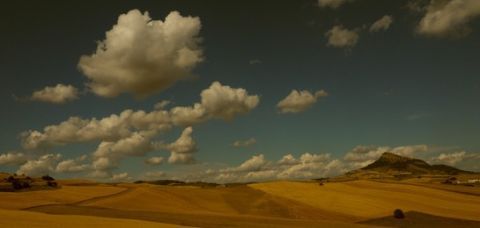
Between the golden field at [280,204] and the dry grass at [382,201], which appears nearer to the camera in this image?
the golden field at [280,204]

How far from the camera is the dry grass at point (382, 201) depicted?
232ft

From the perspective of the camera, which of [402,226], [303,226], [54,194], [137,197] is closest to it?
[303,226]

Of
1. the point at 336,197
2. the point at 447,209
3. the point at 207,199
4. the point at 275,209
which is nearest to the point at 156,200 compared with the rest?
the point at 207,199

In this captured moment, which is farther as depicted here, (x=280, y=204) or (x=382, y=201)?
(x=382, y=201)

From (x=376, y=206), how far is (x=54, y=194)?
54.0 meters

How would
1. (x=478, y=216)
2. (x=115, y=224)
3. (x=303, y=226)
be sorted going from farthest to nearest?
(x=478, y=216), (x=303, y=226), (x=115, y=224)

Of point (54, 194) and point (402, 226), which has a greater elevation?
point (54, 194)

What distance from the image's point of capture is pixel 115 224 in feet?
122

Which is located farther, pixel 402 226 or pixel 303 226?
pixel 402 226

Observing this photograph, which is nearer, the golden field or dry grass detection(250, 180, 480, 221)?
the golden field

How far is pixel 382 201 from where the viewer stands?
83.3 m

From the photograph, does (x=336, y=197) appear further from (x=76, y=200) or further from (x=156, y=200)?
(x=76, y=200)

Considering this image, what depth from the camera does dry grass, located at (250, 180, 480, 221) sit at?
7062 centimetres

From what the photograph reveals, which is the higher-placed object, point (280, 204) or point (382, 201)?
point (382, 201)
